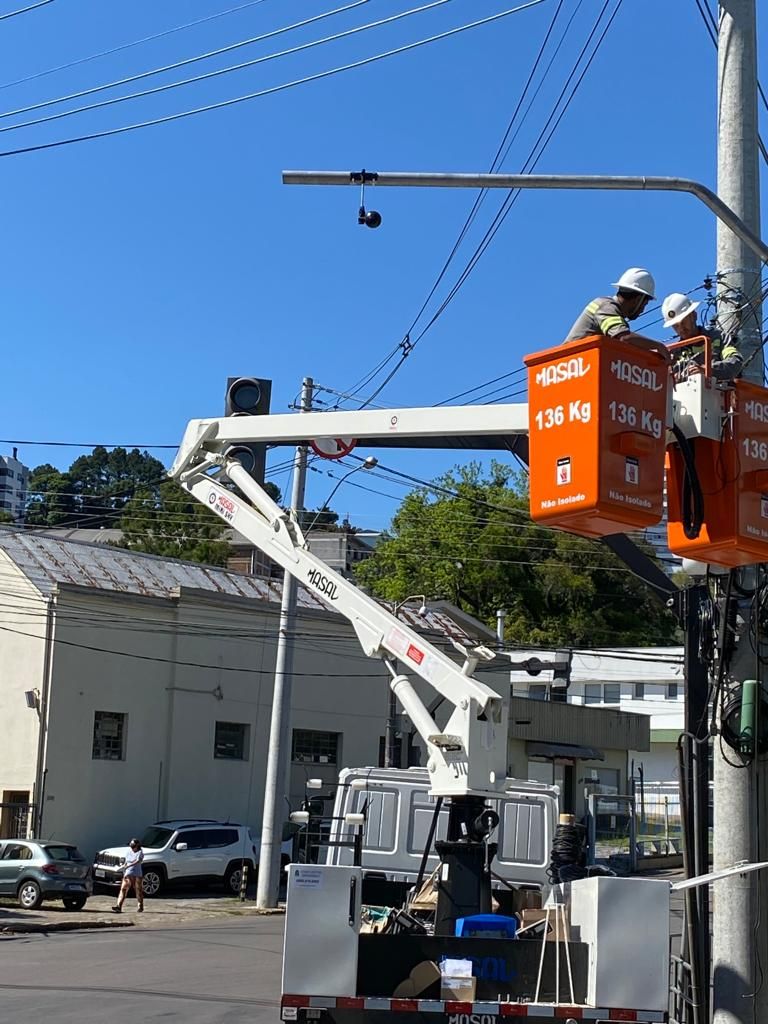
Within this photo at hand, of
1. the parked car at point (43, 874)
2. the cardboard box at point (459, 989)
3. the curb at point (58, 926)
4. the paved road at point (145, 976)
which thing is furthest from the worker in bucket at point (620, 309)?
the parked car at point (43, 874)

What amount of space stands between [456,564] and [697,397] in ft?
208

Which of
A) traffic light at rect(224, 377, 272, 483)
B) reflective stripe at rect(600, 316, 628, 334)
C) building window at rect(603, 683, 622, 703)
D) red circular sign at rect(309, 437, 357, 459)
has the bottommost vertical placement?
reflective stripe at rect(600, 316, 628, 334)

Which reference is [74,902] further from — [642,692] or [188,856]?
[642,692]

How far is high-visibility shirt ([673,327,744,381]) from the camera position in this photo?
8.12 metres

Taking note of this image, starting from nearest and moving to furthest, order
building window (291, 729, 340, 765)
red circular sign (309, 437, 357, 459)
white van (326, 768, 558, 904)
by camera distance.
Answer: red circular sign (309, 437, 357, 459) < white van (326, 768, 558, 904) < building window (291, 729, 340, 765)

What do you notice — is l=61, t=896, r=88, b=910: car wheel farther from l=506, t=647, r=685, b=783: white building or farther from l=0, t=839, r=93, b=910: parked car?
l=506, t=647, r=685, b=783: white building

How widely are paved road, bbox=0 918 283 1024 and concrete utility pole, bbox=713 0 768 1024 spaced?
18.7 ft

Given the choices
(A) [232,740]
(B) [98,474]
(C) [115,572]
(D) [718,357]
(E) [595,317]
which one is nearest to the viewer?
(E) [595,317]

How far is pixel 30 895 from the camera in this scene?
27.4m

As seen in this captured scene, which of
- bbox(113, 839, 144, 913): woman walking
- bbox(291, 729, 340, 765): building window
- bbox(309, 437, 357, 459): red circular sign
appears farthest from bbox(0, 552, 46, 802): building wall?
bbox(309, 437, 357, 459): red circular sign

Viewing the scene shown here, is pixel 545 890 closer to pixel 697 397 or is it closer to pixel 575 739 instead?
pixel 697 397

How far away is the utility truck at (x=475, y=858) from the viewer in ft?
23.9

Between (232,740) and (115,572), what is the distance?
555 cm

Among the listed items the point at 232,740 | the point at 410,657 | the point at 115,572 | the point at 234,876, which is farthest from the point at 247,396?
the point at 232,740
